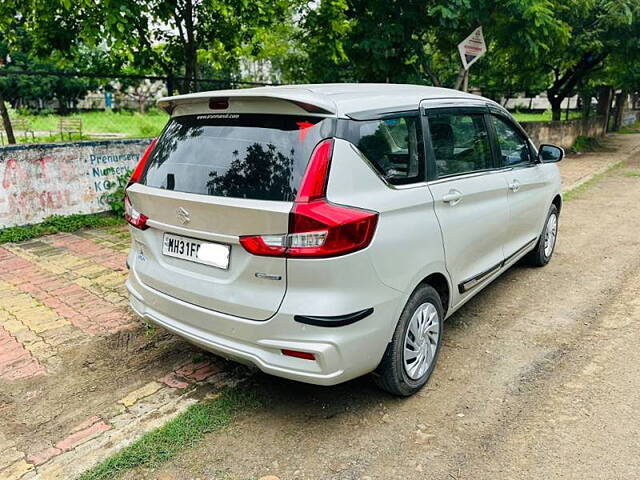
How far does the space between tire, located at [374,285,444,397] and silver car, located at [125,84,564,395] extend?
11mm

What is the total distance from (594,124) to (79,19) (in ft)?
64.9

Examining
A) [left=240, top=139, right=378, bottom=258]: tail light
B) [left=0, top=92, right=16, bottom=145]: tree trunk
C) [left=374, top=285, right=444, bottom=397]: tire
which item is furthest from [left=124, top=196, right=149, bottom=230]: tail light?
[left=0, top=92, right=16, bottom=145]: tree trunk

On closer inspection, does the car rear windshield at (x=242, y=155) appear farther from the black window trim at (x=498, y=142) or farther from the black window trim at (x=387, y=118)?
the black window trim at (x=498, y=142)

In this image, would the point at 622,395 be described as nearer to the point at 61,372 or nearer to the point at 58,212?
the point at 61,372

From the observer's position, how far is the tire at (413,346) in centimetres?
294

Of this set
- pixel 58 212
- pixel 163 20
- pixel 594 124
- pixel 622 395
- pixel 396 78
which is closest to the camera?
pixel 622 395

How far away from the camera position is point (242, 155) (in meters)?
2.79

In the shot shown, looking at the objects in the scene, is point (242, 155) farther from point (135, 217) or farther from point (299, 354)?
point (299, 354)

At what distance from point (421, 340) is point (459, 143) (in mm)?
1480

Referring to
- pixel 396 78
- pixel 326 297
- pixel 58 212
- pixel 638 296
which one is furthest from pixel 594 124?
pixel 326 297

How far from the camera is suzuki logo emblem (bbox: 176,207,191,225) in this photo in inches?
112

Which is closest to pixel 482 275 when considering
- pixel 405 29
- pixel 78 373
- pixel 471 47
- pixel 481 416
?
pixel 481 416

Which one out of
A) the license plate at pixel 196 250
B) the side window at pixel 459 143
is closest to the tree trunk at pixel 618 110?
the side window at pixel 459 143

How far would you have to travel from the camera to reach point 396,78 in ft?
31.6
